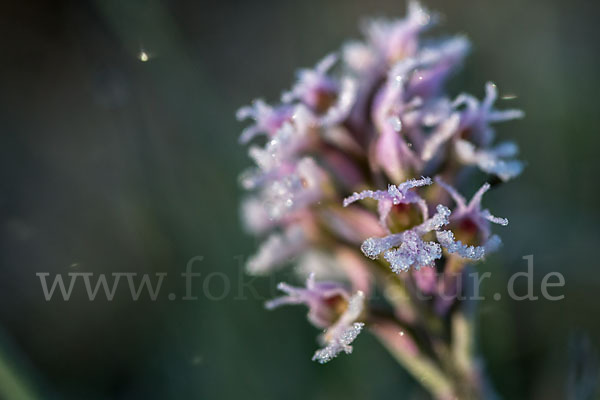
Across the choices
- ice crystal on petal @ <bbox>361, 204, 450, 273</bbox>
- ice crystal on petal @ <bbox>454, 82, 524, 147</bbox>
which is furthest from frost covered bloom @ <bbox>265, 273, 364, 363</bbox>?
ice crystal on petal @ <bbox>454, 82, 524, 147</bbox>

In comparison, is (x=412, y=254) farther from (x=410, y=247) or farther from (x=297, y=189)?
(x=297, y=189)

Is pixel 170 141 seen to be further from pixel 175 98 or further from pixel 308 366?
pixel 308 366

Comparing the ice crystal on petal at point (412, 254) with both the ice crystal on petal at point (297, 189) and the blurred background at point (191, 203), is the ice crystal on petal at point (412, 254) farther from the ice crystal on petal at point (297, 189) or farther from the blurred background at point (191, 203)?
the blurred background at point (191, 203)

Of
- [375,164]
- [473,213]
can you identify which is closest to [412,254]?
[473,213]

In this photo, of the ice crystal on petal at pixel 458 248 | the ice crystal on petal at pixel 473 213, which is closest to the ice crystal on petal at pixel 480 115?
the ice crystal on petal at pixel 473 213

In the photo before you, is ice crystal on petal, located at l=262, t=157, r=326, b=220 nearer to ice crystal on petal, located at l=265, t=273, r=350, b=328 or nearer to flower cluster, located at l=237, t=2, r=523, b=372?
flower cluster, located at l=237, t=2, r=523, b=372
